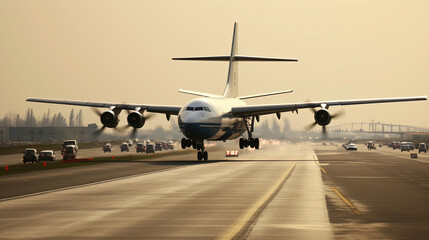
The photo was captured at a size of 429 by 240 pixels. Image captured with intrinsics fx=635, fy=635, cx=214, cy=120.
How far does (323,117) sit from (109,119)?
2064cm

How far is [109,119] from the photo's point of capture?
6181 centimetres

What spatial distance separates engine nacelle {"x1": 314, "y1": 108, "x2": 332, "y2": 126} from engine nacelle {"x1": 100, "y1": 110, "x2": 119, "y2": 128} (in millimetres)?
19615

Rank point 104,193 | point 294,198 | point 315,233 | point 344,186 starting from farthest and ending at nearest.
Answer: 1. point 344,186
2. point 104,193
3. point 294,198
4. point 315,233

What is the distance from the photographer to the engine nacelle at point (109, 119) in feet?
203

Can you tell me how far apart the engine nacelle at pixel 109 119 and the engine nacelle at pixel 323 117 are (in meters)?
19.6

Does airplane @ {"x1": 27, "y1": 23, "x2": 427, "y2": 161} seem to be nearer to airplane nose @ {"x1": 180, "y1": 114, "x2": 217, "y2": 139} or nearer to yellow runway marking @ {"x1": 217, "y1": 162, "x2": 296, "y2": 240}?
airplane nose @ {"x1": 180, "y1": 114, "x2": 217, "y2": 139}

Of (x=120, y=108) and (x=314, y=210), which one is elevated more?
(x=120, y=108)

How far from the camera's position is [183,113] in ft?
188

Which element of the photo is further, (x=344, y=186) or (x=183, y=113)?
(x=183, y=113)

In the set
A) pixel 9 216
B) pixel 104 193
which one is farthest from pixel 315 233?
pixel 104 193

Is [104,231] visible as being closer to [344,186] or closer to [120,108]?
[344,186]

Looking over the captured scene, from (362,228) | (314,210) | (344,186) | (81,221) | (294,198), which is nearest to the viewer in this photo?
(362,228)

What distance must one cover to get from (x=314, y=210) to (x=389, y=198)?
663 cm

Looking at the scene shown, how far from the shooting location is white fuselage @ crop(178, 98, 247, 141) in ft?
Result: 186
